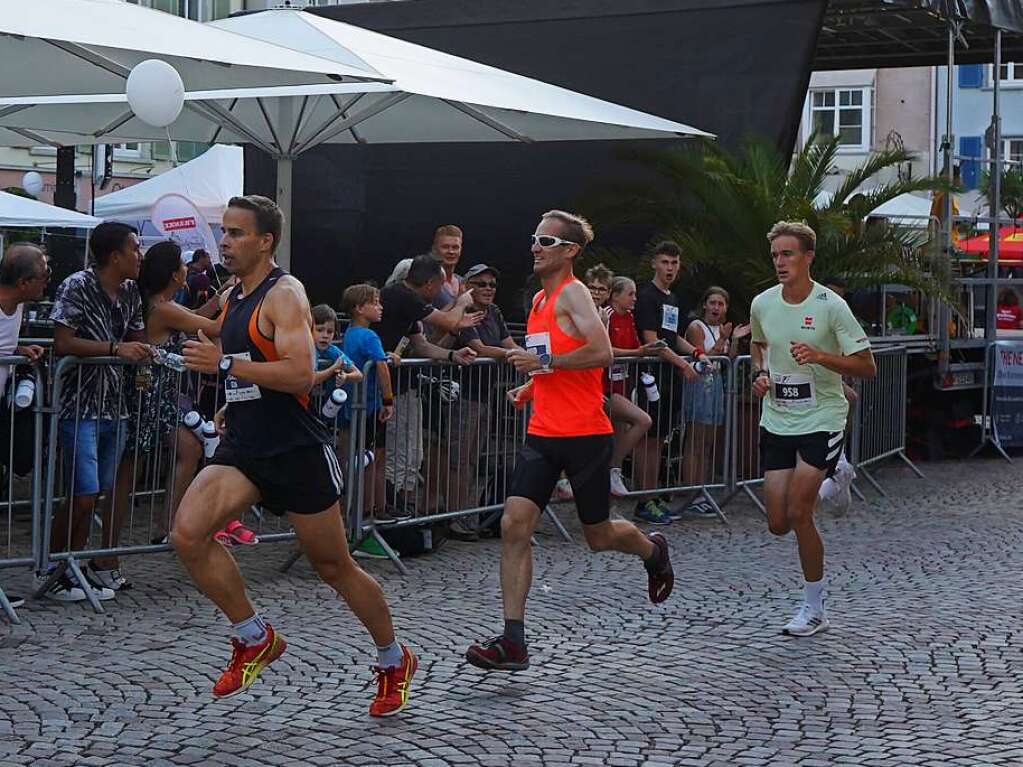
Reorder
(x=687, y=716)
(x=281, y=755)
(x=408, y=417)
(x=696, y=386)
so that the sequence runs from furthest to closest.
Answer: (x=696, y=386)
(x=408, y=417)
(x=687, y=716)
(x=281, y=755)

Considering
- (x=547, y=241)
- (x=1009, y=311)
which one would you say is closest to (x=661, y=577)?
(x=547, y=241)

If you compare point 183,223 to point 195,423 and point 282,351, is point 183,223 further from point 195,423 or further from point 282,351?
point 282,351

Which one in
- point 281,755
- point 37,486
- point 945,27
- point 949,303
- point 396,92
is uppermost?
point 945,27

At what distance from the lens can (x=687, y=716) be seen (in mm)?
6137

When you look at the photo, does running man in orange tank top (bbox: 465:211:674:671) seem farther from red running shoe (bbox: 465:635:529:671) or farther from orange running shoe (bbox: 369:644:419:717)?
orange running shoe (bbox: 369:644:419:717)

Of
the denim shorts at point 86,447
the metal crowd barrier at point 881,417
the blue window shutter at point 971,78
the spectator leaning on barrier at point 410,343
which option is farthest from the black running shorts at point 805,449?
the blue window shutter at point 971,78

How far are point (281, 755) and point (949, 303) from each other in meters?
10.3

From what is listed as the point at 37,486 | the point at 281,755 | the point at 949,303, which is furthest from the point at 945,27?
the point at 281,755

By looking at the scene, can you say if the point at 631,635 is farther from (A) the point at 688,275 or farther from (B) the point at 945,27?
(B) the point at 945,27

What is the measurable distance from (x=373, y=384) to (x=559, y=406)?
8.33ft

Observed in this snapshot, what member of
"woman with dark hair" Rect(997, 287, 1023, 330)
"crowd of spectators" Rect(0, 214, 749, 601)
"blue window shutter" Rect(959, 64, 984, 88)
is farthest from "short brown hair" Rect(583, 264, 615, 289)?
"blue window shutter" Rect(959, 64, 984, 88)

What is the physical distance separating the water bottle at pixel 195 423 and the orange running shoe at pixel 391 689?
2929mm

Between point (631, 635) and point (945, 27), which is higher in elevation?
point (945, 27)

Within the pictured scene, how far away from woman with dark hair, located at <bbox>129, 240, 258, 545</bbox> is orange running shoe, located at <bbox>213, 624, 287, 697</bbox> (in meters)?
2.52
